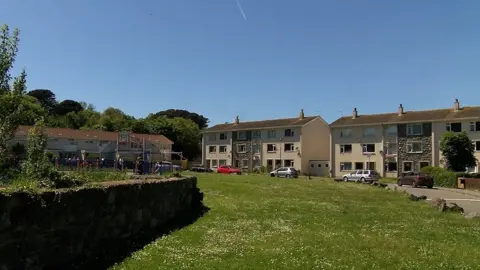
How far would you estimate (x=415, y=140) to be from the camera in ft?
206

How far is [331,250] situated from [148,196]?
15.6 feet

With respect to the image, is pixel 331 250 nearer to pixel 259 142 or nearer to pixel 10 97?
pixel 10 97

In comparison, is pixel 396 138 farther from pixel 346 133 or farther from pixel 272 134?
pixel 272 134

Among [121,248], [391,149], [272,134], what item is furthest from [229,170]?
[121,248]

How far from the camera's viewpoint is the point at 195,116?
142 meters

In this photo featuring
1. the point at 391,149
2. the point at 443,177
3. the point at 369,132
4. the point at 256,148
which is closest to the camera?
the point at 443,177

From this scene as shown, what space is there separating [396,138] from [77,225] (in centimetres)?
6225

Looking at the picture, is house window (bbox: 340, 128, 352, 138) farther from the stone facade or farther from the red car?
the red car

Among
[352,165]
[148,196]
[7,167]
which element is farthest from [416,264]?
[352,165]

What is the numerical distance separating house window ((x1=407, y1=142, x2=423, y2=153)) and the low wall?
56.7m

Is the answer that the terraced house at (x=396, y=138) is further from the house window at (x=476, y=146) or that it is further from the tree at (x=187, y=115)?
the tree at (x=187, y=115)

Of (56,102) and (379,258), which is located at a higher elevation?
(56,102)

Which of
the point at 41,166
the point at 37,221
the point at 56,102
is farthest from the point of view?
the point at 56,102

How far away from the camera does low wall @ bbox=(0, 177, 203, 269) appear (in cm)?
618
